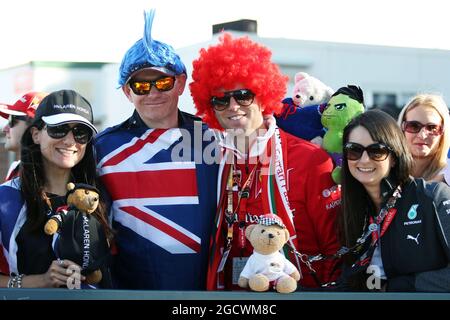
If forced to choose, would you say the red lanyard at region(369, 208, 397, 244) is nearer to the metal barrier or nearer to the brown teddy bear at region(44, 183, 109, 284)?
the metal barrier

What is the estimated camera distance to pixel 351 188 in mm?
3105

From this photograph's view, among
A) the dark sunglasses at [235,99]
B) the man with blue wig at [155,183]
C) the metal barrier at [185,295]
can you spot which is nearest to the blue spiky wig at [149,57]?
the man with blue wig at [155,183]

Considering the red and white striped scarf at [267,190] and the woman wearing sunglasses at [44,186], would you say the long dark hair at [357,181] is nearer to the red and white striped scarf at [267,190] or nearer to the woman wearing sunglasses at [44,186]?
the red and white striped scarf at [267,190]

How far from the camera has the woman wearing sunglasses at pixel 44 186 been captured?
2.99m

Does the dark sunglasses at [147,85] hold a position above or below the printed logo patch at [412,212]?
above

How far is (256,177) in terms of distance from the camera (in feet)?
11.0

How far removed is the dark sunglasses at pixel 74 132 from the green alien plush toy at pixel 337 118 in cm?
120

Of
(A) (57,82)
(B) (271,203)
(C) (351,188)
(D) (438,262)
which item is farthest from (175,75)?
(A) (57,82)

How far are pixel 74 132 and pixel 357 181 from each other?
1212 mm

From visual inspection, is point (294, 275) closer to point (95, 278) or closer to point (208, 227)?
point (208, 227)

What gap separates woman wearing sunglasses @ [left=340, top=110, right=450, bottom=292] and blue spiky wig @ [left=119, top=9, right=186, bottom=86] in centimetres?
90

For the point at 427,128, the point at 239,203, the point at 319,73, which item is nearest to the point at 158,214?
the point at 239,203

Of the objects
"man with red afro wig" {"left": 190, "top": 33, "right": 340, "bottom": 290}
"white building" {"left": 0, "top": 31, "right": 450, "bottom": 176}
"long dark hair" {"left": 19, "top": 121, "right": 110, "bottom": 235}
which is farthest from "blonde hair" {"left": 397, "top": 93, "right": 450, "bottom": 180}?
"white building" {"left": 0, "top": 31, "right": 450, "bottom": 176}

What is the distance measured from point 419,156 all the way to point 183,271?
1288 mm
